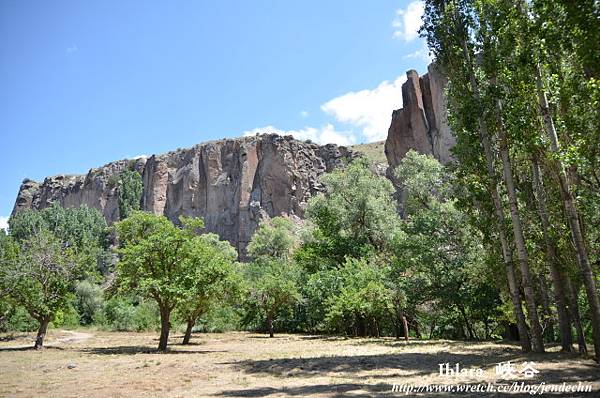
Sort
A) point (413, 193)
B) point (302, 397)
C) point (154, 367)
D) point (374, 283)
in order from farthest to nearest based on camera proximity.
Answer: point (413, 193), point (374, 283), point (154, 367), point (302, 397)

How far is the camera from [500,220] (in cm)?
1509

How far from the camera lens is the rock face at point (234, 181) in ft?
264

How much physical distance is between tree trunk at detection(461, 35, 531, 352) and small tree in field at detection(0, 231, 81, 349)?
20095mm

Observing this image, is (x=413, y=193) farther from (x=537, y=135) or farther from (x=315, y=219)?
(x=537, y=135)

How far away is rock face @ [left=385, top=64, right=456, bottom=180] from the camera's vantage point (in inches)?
2115

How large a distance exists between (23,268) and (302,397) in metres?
19.2

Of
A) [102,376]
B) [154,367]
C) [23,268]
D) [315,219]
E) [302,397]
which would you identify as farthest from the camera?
[315,219]

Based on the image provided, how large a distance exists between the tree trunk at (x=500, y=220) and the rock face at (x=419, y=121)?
37320 millimetres

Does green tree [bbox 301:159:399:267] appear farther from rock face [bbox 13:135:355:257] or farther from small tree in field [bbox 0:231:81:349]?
rock face [bbox 13:135:355:257]

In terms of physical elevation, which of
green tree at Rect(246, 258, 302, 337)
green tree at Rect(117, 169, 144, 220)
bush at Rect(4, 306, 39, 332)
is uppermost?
green tree at Rect(117, 169, 144, 220)

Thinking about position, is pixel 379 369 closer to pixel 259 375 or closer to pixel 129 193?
pixel 259 375

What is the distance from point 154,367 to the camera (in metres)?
14.0

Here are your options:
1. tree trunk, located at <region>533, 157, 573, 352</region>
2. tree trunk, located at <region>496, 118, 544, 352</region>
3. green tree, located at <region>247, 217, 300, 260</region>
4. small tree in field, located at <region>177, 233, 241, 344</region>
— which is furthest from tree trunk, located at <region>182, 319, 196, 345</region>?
green tree, located at <region>247, 217, 300, 260</region>

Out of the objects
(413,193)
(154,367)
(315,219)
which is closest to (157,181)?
(315,219)
